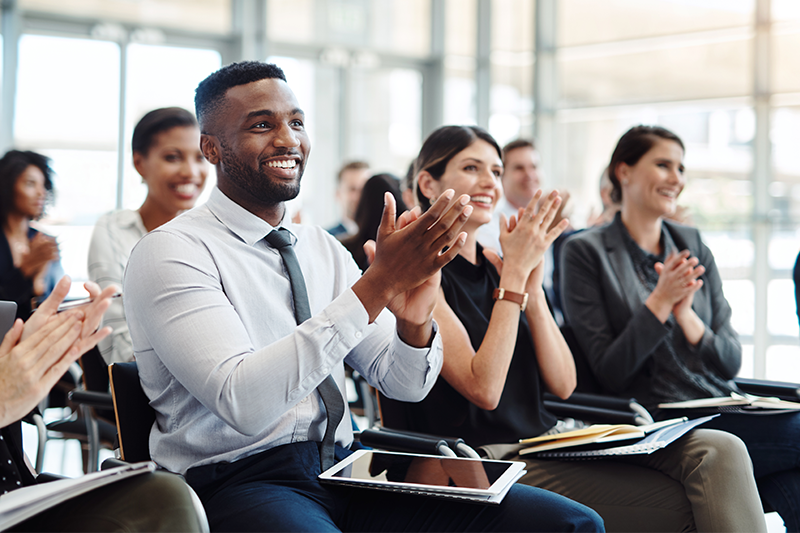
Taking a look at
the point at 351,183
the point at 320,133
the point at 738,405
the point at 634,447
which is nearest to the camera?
the point at 634,447

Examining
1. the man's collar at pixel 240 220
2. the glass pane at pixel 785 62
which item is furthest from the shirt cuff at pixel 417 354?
the glass pane at pixel 785 62

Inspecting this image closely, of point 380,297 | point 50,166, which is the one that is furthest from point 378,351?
point 50,166

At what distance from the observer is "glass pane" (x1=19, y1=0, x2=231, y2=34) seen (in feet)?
20.3

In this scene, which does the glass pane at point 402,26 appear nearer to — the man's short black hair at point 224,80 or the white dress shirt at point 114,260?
the white dress shirt at point 114,260

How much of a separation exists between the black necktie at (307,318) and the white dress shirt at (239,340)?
0.02 metres

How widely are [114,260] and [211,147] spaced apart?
1234mm

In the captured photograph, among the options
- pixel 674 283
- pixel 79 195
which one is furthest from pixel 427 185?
pixel 79 195

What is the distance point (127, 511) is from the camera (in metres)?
1.11

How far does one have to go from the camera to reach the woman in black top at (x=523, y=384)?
1.78 meters

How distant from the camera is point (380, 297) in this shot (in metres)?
1.33

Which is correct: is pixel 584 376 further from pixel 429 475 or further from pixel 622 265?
pixel 429 475

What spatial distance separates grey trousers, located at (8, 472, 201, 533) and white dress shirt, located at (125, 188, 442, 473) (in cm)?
18

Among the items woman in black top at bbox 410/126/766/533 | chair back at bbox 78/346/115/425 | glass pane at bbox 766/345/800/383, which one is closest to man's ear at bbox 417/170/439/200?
woman in black top at bbox 410/126/766/533

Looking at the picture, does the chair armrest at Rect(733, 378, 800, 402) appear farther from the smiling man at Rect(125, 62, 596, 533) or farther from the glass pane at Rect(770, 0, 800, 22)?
the glass pane at Rect(770, 0, 800, 22)
